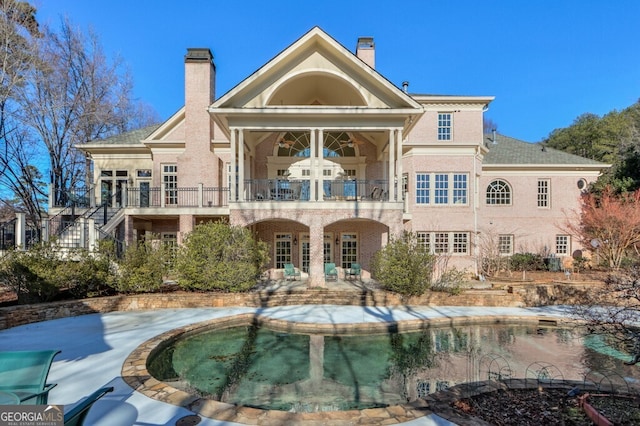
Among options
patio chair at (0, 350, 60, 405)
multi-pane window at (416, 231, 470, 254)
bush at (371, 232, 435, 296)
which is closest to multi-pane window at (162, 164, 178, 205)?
bush at (371, 232, 435, 296)

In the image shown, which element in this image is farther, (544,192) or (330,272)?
(544,192)

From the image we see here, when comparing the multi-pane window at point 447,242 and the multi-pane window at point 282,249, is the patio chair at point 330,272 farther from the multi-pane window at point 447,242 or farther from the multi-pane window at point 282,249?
the multi-pane window at point 447,242

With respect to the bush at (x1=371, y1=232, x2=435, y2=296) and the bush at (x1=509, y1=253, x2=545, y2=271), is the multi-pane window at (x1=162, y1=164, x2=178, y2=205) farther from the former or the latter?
the bush at (x1=509, y1=253, x2=545, y2=271)

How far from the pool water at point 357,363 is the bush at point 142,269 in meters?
3.75

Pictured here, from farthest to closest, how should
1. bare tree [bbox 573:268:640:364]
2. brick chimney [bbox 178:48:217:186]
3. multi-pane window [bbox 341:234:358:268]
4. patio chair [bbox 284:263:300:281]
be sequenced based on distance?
multi-pane window [bbox 341:234:358:268] < brick chimney [bbox 178:48:217:186] < patio chair [bbox 284:263:300:281] < bare tree [bbox 573:268:640:364]

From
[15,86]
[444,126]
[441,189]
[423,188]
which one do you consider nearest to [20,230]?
[15,86]

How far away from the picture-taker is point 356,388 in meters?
5.80

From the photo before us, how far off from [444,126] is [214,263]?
Result: 14.8m

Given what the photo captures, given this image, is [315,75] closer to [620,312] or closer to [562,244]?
[620,312]

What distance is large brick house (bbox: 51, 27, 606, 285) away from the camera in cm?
1364

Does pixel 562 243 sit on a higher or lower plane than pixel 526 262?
higher

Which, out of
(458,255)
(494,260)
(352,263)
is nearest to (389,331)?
(352,263)

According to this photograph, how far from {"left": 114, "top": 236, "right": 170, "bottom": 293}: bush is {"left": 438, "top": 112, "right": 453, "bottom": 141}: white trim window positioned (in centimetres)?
1569

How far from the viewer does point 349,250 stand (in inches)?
672
